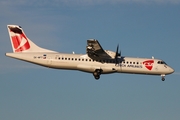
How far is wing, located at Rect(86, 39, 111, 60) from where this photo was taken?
4675 centimetres

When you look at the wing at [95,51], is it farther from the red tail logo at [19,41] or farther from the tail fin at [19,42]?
the red tail logo at [19,41]

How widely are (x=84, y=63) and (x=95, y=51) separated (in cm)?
237

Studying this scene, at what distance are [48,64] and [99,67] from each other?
6.66m

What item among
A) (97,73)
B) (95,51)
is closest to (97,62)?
(97,73)

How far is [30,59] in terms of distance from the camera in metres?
50.2

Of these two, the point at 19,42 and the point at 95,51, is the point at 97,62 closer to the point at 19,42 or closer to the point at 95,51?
the point at 95,51

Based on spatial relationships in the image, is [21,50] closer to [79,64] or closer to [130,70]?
[79,64]

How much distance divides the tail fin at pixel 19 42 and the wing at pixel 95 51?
6832 mm

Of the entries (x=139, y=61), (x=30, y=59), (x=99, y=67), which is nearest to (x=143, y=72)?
(x=139, y=61)

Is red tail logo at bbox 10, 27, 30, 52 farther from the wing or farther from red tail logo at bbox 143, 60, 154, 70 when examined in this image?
red tail logo at bbox 143, 60, 154, 70

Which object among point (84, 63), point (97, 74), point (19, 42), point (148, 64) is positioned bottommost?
point (97, 74)

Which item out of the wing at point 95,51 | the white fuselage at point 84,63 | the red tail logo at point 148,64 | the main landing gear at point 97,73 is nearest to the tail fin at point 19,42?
the white fuselage at point 84,63

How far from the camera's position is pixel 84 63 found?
164ft

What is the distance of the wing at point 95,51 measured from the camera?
153ft
